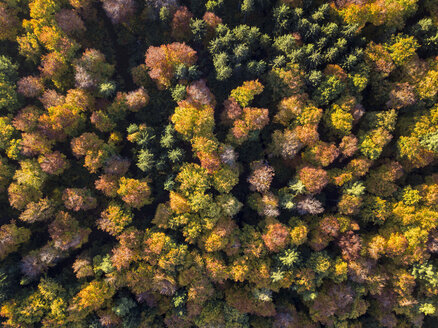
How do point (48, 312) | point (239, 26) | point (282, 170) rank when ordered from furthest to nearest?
point (282, 170) → point (239, 26) → point (48, 312)

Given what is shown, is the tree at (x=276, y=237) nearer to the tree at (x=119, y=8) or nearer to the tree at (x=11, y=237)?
the tree at (x=11, y=237)

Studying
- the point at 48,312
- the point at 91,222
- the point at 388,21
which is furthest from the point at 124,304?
the point at 388,21

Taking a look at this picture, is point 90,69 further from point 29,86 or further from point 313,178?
point 313,178

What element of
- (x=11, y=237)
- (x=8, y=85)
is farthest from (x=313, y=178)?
(x=8, y=85)

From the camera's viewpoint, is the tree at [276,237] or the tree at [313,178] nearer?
the tree at [276,237]

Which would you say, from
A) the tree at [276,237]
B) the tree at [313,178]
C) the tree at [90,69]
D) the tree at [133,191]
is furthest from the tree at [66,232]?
the tree at [313,178]

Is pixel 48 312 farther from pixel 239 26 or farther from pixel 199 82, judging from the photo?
pixel 239 26

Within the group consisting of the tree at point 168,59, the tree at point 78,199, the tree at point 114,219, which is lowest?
the tree at point 114,219

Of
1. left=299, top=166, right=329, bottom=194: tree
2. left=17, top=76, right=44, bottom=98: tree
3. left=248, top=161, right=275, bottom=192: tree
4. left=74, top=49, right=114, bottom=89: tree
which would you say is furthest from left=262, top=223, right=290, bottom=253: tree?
left=17, top=76, right=44, bottom=98: tree
